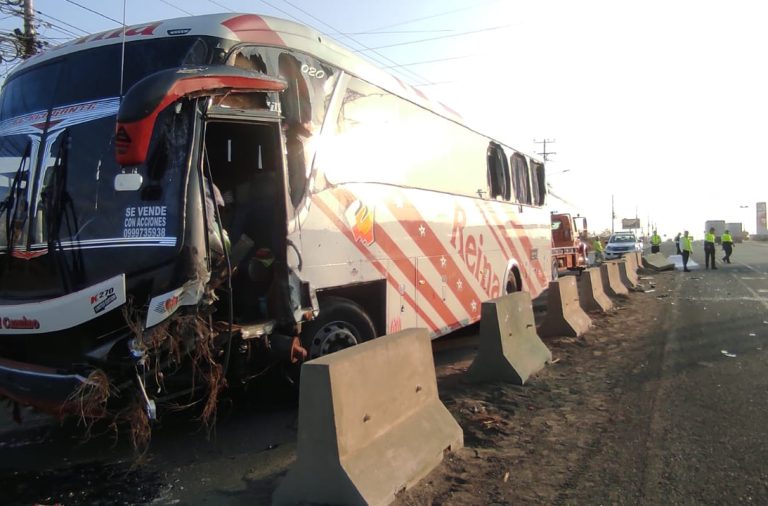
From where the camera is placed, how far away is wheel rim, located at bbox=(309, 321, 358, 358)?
16.8 feet

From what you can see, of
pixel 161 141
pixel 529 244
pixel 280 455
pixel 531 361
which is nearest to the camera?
pixel 161 141

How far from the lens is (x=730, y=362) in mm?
7414

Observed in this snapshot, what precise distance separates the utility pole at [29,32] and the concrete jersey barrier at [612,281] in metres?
16.6

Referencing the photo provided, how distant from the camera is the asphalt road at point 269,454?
3832 mm

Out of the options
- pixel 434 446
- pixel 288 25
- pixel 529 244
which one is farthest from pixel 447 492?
pixel 529 244

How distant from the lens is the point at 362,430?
3623 millimetres

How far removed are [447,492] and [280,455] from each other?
1508 mm

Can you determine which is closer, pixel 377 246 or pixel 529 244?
pixel 377 246

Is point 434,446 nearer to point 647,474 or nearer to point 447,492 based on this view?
point 447,492

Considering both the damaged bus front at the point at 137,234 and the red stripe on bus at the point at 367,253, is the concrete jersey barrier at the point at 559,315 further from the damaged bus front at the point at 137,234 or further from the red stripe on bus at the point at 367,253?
the damaged bus front at the point at 137,234

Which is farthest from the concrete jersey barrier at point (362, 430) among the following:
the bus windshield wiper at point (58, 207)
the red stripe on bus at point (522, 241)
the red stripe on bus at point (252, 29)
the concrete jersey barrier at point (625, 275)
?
the concrete jersey barrier at point (625, 275)

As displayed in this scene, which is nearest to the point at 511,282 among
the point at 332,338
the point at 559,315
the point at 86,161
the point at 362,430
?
the point at 559,315

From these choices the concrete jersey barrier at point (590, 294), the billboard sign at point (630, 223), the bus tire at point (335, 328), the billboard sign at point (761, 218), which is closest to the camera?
the bus tire at point (335, 328)

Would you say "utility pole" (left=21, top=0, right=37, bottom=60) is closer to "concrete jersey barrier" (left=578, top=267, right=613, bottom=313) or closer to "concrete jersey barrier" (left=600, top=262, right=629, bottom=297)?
"concrete jersey barrier" (left=578, top=267, right=613, bottom=313)
